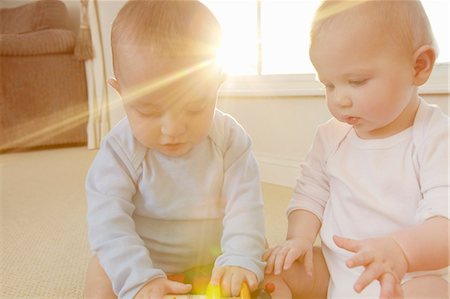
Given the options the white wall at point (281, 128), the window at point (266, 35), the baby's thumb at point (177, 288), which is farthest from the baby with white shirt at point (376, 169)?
the window at point (266, 35)

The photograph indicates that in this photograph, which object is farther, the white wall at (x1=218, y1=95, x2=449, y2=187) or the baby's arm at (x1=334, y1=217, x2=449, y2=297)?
the white wall at (x1=218, y1=95, x2=449, y2=187)

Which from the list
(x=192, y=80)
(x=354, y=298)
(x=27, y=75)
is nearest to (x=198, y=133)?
(x=192, y=80)

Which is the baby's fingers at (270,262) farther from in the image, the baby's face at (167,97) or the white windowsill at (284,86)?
the white windowsill at (284,86)

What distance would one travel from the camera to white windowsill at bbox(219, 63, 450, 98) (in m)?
1.23

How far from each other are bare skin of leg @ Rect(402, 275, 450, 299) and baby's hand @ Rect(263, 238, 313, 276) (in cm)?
15

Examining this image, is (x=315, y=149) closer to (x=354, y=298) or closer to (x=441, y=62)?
(x=354, y=298)

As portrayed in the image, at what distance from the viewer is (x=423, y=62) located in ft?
2.11

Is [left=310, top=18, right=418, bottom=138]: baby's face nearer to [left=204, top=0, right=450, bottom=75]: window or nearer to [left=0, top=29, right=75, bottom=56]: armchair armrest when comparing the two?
[left=204, top=0, right=450, bottom=75]: window

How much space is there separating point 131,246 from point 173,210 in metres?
0.10

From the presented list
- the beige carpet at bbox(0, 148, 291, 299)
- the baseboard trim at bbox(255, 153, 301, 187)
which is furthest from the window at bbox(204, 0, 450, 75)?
the beige carpet at bbox(0, 148, 291, 299)

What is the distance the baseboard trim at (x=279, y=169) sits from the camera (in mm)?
1605

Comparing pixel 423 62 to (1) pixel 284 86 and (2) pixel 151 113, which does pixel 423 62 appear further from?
(1) pixel 284 86

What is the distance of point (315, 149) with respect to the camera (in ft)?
2.63

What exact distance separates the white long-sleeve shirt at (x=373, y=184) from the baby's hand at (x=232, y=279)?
137mm
